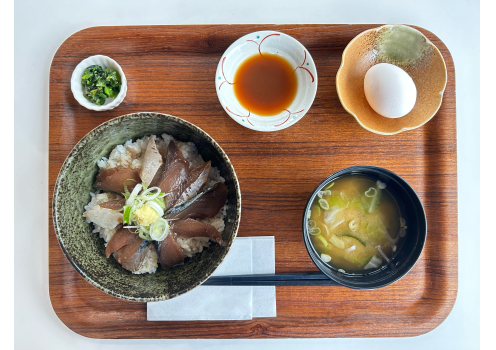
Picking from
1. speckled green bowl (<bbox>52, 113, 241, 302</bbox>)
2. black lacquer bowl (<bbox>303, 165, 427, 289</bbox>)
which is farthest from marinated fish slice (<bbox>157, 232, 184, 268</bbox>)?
black lacquer bowl (<bbox>303, 165, 427, 289</bbox>)

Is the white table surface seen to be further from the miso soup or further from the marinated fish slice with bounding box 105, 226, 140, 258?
the marinated fish slice with bounding box 105, 226, 140, 258

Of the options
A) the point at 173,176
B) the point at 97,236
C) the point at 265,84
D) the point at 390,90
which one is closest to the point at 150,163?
the point at 173,176

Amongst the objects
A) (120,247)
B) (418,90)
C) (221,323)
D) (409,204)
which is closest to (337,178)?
(409,204)

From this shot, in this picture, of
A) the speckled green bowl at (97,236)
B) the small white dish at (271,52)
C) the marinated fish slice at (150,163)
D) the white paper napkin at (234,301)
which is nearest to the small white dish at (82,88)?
the speckled green bowl at (97,236)

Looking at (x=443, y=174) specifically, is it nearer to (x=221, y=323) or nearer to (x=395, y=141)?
(x=395, y=141)

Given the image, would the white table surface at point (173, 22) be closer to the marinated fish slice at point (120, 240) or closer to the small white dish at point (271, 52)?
the small white dish at point (271, 52)

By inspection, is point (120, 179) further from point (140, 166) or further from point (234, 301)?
point (234, 301)
